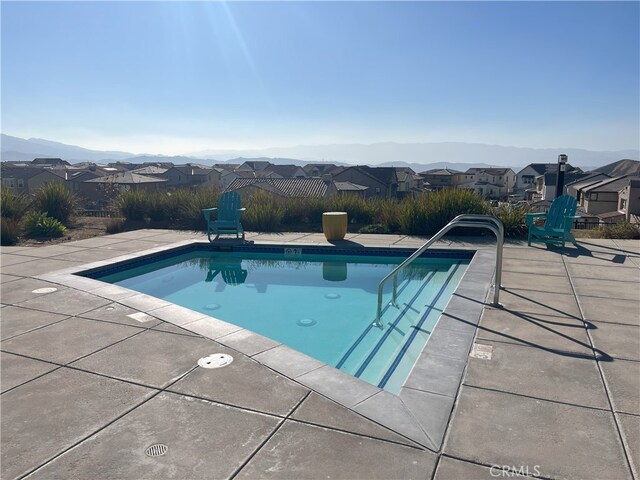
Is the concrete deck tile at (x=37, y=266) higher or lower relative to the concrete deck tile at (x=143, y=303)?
higher

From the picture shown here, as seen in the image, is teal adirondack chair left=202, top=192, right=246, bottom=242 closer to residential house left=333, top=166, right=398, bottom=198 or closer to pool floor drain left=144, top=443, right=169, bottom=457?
pool floor drain left=144, top=443, right=169, bottom=457

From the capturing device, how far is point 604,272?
695cm

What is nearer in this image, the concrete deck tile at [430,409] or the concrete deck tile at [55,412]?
the concrete deck tile at [55,412]

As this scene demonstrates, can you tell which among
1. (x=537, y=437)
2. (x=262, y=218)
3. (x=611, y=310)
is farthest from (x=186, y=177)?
(x=537, y=437)

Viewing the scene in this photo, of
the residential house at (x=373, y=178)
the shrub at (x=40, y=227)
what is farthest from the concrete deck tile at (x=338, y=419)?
the residential house at (x=373, y=178)

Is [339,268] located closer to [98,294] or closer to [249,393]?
[98,294]

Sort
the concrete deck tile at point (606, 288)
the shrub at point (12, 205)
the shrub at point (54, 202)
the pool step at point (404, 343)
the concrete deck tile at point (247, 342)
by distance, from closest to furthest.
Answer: the concrete deck tile at point (247, 342)
the pool step at point (404, 343)
the concrete deck tile at point (606, 288)
the shrub at point (12, 205)
the shrub at point (54, 202)

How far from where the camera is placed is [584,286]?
6.15 meters

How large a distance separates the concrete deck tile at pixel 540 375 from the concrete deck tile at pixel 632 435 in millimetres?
174

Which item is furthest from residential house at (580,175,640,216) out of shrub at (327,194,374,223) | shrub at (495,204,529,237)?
shrub at (327,194,374,223)

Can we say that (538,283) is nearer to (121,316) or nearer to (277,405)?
(277,405)

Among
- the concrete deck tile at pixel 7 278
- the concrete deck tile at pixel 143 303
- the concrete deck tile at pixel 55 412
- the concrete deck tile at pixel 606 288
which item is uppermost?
the concrete deck tile at pixel 606 288

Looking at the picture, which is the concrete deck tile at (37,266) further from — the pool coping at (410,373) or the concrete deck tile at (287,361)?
the concrete deck tile at (287,361)

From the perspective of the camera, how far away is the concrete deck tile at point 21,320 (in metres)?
4.59
